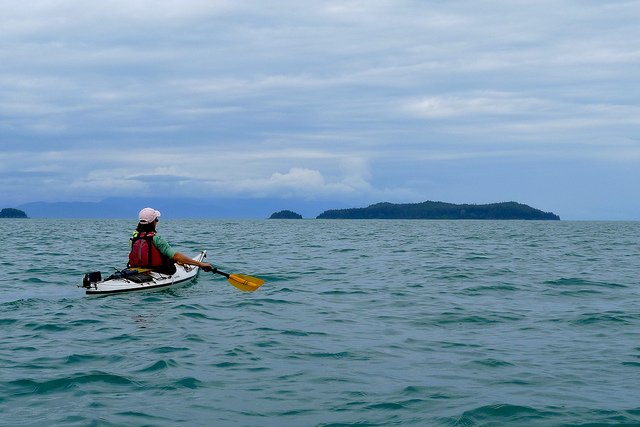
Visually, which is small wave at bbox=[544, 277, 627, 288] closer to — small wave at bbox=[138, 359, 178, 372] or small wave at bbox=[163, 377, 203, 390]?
small wave at bbox=[138, 359, 178, 372]

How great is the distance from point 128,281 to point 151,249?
1.05 meters

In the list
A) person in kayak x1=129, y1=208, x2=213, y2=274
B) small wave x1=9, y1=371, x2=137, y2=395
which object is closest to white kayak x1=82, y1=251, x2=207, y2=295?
person in kayak x1=129, y1=208, x2=213, y2=274

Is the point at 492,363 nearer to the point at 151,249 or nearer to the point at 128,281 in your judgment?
the point at 128,281

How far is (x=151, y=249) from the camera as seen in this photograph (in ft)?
52.1

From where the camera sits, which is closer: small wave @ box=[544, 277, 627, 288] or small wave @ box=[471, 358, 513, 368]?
small wave @ box=[471, 358, 513, 368]

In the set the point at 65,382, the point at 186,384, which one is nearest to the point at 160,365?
the point at 186,384

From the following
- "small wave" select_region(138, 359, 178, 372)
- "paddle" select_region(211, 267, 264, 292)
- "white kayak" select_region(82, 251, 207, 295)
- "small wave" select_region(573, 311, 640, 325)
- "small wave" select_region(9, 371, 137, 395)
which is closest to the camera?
"small wave" select_region(9, 371, 137, 395)

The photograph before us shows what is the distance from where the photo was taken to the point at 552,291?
1709 cm

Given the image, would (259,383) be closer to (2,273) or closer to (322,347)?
(322,347)

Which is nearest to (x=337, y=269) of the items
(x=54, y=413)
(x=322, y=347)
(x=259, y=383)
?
(x=322, y=347)

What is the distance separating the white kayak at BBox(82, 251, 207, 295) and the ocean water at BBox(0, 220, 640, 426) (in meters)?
0.29

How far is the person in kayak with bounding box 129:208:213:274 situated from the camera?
15461 millimetres

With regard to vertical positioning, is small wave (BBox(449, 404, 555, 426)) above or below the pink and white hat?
below

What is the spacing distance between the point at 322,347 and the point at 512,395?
3.36 meters
